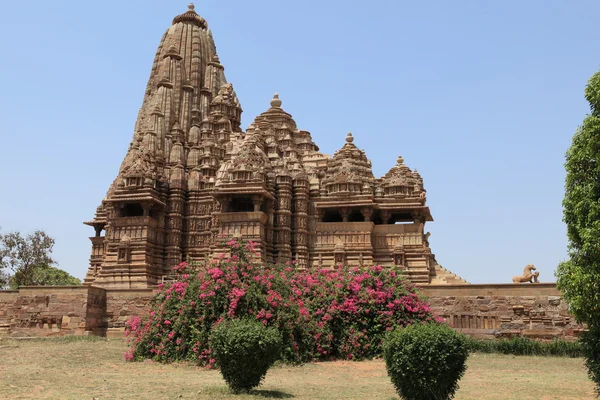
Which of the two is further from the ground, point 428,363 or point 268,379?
point 428,363

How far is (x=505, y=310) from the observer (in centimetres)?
2439

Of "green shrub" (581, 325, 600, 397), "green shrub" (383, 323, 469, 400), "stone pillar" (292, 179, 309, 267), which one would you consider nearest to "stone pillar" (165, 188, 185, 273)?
"stone pillar" (292, 179, 309, 267)

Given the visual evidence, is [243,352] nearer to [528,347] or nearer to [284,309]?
[284,309]

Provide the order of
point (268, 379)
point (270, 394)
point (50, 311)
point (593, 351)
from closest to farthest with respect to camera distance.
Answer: point (593, 351) < point (270, 394) < point (268, 379) < point (50, 311)

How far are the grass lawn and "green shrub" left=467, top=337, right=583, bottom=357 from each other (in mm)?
1018

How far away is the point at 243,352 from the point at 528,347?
1317cm

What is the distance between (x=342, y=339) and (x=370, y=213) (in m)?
14.8

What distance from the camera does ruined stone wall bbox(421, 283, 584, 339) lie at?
23.7 metres

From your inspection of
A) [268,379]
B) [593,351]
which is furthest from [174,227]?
[593,351]

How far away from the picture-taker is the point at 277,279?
20.2 m

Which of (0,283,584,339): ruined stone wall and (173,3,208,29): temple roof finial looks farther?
(173,3,208,29): temple roof finial

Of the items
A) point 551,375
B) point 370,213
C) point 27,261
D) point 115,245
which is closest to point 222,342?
point 551,375

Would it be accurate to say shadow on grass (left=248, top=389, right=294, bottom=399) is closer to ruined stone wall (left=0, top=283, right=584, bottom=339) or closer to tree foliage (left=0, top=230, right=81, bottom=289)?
ruined stone wall (left=0, top=283, right=584, bottom=339)

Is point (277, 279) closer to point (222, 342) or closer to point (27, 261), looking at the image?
point (222, 342)
